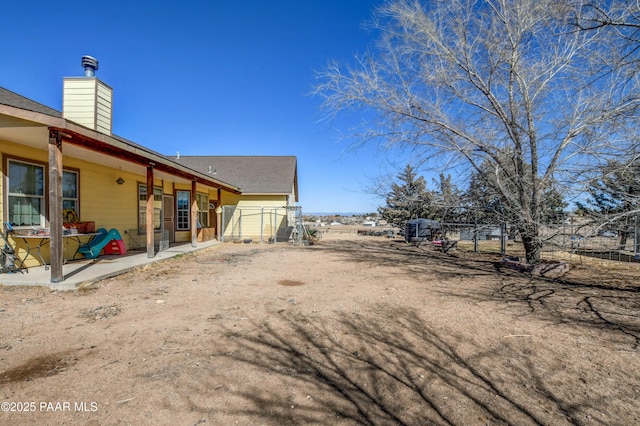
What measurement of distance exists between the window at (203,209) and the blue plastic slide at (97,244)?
6.32 meters

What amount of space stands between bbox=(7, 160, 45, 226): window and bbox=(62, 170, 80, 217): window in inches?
24.7

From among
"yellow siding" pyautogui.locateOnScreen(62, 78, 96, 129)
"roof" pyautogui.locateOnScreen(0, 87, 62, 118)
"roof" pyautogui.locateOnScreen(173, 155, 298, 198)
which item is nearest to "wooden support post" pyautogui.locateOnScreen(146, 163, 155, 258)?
"yellow siding" pyautogui.locateOnScreen(62, 78, 96, 129)

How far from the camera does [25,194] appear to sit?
6.77 m

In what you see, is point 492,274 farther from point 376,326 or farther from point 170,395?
point 170,395

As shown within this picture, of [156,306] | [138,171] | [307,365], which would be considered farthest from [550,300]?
[138,171]

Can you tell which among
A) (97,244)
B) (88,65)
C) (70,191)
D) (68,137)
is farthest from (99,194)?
(68,137)

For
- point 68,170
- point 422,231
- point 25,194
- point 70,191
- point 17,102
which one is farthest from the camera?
point 422,231

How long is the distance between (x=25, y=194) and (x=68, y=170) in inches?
49.7

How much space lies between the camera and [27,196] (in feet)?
22.4

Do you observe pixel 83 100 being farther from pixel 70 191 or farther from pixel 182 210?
pixel 182 210

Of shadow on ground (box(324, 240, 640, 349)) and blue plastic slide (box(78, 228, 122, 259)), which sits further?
blue plastic slide (box(78, 228, 122, 259))

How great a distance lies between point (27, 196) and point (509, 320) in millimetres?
9460

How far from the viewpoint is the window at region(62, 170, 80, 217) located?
7.84 metres

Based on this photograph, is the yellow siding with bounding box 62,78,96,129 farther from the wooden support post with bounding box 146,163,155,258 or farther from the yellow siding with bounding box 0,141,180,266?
the wooden support post with bounding box 146,163,155,258
